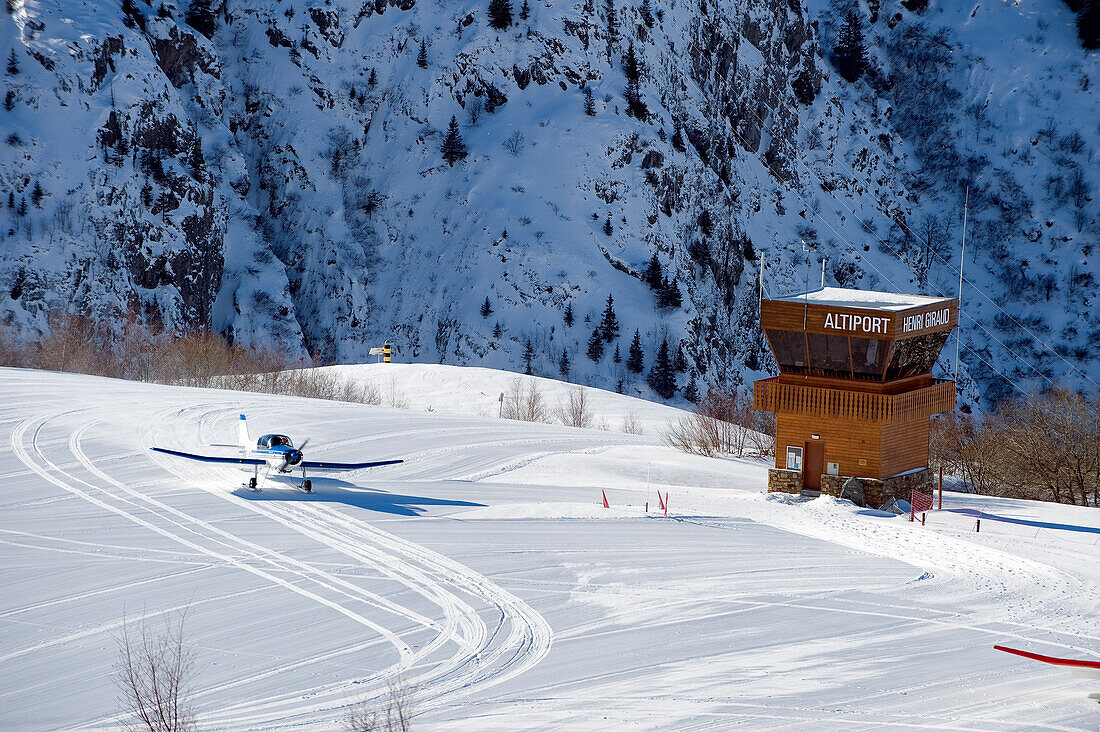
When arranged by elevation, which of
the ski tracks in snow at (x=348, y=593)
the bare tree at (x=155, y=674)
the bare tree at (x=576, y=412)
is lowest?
the bare tree at (x=155, y=674)

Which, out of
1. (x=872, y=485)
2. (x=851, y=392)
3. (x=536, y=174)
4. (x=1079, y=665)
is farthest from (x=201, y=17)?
(x=1079, y=665)

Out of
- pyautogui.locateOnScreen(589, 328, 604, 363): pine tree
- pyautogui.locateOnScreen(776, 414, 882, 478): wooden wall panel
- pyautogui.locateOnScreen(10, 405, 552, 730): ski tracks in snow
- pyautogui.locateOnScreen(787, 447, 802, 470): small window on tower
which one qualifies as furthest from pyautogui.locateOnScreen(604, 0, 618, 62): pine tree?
pyautogui.locateOnScreen(10, 405, 552, 730): ski tracks in snow

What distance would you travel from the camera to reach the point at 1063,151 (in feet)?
395

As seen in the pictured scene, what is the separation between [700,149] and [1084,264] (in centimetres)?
3981

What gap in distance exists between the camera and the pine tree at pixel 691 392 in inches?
3915

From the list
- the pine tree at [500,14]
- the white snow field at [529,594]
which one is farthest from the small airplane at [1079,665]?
the pine tree at [500,14]

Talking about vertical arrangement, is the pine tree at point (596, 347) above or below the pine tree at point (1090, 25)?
below

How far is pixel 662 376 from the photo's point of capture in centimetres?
9856

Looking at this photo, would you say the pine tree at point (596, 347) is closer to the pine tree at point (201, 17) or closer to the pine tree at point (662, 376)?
the pine tree at point (662, 376)

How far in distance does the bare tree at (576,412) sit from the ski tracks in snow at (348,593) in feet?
95.4

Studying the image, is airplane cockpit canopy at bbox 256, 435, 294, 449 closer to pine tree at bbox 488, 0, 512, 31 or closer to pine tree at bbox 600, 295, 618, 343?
pine tree at bbox 600, 295, 618, 343

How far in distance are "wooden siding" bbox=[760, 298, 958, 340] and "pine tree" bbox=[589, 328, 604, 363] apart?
59361 millimetres

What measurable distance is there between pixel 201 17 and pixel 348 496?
3627 inches

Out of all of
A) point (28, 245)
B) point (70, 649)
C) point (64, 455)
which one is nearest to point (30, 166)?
point (28, 245)
